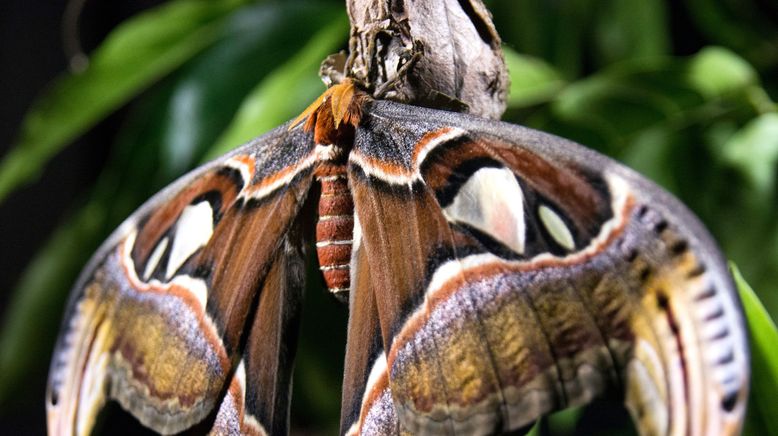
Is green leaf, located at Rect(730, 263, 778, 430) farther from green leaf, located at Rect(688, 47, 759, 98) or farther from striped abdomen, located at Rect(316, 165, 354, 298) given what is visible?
green leaf, located at Rect(688, 47, 759, 98)

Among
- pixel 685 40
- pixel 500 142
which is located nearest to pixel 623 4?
pixel 685 40

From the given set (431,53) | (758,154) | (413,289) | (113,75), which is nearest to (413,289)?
(413,289)

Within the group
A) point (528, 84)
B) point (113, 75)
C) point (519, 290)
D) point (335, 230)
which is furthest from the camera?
point (113, 75)

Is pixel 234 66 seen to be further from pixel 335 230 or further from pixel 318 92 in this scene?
pixel 335 230

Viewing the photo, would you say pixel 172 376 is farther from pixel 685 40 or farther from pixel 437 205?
pixel 685 40

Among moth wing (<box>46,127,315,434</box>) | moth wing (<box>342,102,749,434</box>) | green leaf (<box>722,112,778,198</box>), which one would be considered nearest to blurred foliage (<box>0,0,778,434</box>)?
green leaf (<box>722,112,778,198</box>)

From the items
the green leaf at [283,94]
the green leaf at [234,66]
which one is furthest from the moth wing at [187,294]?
the green leaf at [234,66]
